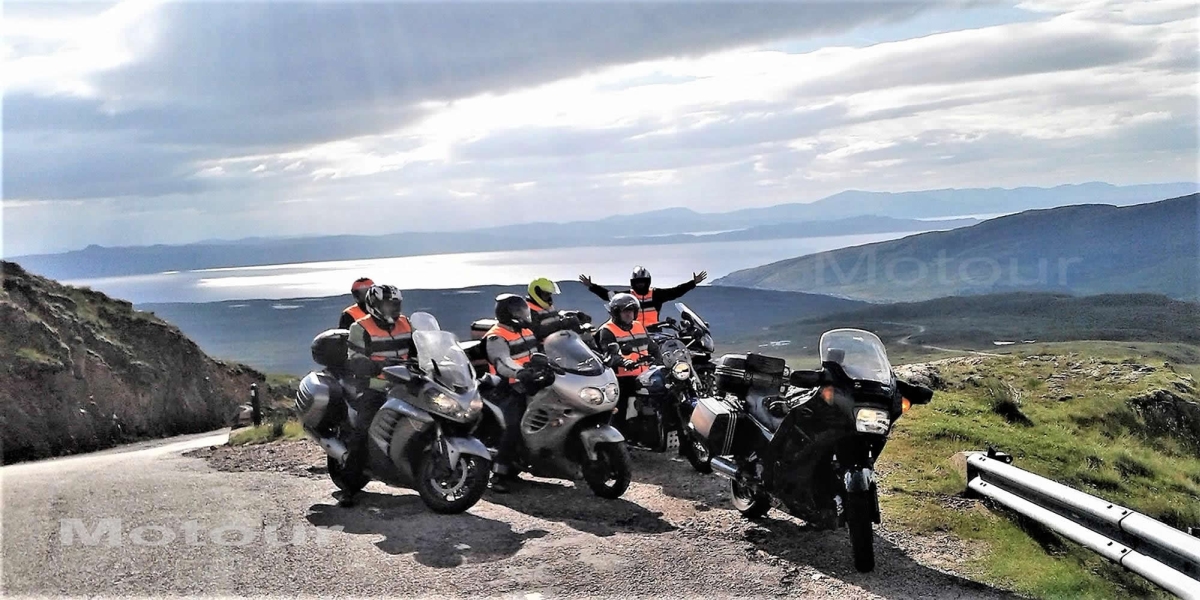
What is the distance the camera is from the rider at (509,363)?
9.97 m

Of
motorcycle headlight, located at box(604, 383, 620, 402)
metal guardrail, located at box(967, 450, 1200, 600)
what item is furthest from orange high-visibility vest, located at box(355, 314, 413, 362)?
metal guardrail, located at box(967, 450, 1200, 600)

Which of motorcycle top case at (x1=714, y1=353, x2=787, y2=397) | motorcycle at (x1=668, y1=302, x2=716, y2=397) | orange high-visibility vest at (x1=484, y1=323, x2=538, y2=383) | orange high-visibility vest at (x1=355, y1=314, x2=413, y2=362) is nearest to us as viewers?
motorcycle top case at (x1=714, y1=353, x2=787, y2=397)

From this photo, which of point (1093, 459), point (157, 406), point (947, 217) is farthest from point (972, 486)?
point (947, 217)

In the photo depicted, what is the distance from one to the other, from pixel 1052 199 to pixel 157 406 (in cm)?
18225

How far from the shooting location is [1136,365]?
19.1 meters

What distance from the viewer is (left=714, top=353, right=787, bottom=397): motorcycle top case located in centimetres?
827

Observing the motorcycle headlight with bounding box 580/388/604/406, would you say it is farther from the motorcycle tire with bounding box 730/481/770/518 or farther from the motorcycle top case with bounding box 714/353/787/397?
the motorcycle tire with bounding box 730/481/770/518

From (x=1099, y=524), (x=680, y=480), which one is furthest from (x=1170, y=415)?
(x=1099, y=524)

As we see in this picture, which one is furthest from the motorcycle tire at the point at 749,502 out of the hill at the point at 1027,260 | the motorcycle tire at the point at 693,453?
the hill at the point at 1027,260

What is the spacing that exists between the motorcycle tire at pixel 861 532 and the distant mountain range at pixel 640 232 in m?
28.6

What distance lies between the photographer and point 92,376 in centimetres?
2412

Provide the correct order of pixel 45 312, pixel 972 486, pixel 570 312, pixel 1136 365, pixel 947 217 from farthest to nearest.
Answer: pixel 947 217, pixel 45 312, pixel 1136 365, pixel 570 312, pixel 972 486

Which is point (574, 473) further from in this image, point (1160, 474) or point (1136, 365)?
point (1136, 365)

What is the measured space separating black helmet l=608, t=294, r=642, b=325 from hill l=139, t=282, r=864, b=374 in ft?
16.6
